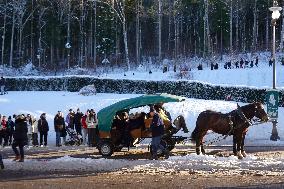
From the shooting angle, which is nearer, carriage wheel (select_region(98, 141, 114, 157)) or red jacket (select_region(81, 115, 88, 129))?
carriage wheel (select_region(98, 141, 114, 157))

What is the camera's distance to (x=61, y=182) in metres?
14.4

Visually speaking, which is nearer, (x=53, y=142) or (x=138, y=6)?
(x=53, y=142)

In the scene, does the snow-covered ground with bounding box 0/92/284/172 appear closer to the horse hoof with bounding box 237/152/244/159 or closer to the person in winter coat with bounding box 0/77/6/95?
the horse hoof with bounding box 237/152/244/159

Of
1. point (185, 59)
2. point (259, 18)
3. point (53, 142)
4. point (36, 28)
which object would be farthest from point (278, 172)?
point (259, 18)

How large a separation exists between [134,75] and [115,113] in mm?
27817

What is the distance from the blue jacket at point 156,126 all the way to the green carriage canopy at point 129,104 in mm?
1271

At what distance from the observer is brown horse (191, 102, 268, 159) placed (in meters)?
18.9

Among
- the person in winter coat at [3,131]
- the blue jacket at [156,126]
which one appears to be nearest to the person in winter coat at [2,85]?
the person in winter coat at [3,131]

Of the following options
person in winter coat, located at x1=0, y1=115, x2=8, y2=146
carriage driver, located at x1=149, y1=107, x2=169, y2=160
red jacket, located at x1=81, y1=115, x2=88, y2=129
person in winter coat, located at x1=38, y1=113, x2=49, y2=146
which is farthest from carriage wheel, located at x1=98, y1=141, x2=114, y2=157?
person in winter coat, located at x1=0, y1=115, x2=8, y2=146

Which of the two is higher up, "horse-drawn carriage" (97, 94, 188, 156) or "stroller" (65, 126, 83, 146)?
"horse-drawn carriage" (97, 94, 188, 156)

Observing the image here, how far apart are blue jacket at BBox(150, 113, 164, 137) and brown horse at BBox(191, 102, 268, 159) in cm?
162

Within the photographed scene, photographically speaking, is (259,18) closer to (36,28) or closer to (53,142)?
(36,28)

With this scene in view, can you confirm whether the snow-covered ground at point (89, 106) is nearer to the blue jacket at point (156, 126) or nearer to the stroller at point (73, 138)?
the stroller at point (73, 138)

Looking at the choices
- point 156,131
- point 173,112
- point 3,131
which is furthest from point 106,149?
point 173,112
